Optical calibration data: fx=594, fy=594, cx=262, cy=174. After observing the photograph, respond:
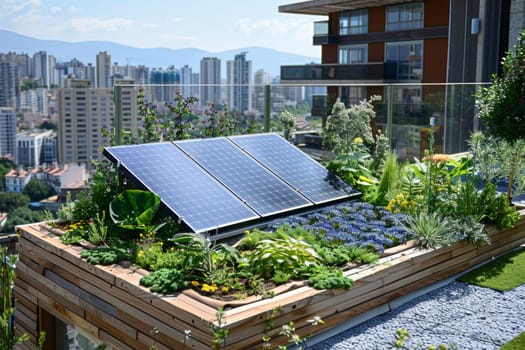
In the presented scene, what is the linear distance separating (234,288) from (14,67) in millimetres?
94673

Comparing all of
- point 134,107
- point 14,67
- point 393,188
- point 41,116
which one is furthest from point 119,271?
point 14,67

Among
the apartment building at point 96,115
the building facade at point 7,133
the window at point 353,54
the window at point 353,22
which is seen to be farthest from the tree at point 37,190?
the apartment building at point 96,115

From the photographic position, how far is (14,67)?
295 ft

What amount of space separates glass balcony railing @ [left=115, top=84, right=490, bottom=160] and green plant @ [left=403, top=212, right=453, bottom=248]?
317 centimetres

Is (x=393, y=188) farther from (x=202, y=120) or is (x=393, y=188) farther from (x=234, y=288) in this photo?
(x=234, y=288)

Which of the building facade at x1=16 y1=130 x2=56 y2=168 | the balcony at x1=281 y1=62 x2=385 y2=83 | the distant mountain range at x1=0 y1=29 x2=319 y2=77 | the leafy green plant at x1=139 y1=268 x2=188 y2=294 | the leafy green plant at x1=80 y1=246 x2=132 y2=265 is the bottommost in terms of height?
the building facade at x1=16 y1=130 x2=56 y2=168

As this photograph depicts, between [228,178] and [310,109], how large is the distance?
139 inches

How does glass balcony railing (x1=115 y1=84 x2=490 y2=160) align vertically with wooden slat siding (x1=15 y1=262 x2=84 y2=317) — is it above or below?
above

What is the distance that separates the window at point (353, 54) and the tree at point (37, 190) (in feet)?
96.7

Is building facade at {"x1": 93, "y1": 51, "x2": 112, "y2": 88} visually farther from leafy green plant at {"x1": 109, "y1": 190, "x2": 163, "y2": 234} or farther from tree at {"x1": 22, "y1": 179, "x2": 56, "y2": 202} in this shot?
leafy green plant at {"x1": 109, "y1": 190, "x2": 163, "y2": 234}

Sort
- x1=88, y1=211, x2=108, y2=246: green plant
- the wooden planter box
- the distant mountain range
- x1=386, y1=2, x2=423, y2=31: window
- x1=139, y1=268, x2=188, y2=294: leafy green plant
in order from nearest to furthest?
the wooden planter box < x1=139, y1=268, x2=188, y2=294: leafy green plant < x1=88, y1=211, x2=108, y2=246: green plant < x1=386, y1=2, x2=423, y2=31: window < the distant mountain range

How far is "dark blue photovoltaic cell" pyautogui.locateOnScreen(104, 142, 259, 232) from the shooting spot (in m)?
5.57

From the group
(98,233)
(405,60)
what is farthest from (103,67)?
(98,233)

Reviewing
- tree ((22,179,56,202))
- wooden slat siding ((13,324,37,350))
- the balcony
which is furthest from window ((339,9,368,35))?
wooden slat siding ((13,324,37,350))
